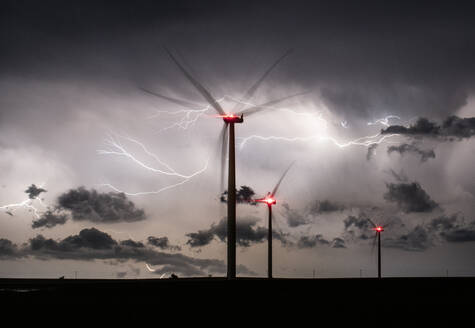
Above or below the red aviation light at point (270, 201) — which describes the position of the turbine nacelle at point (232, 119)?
above

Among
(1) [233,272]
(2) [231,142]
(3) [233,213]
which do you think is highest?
(2) [231,142]

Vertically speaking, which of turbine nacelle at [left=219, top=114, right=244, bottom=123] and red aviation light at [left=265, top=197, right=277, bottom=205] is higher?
turbine nacelle at [left=219, top=114, right=244, bottom=123]
